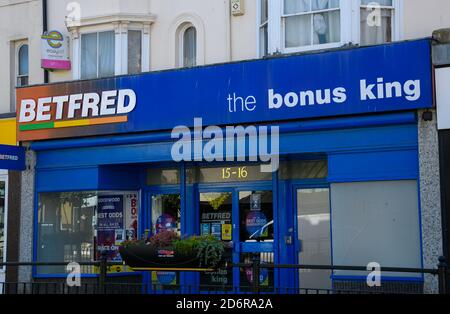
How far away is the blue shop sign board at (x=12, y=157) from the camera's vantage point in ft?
49.5

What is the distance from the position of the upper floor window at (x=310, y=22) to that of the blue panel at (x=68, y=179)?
14.9 feet

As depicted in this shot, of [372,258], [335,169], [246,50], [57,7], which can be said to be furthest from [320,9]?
[57,7]

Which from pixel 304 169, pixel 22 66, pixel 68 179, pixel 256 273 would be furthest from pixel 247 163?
pixel 22 66

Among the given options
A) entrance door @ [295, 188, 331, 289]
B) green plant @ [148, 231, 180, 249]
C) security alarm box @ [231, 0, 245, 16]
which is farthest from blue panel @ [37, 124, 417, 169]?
security alarm box @ [231, 0, 245, 16]

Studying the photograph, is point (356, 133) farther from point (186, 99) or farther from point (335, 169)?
point (186, 99)

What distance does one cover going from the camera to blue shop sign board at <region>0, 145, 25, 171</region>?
15078 mm

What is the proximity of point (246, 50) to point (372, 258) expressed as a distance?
14.4ft

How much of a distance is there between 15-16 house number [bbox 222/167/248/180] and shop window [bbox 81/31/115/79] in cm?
300

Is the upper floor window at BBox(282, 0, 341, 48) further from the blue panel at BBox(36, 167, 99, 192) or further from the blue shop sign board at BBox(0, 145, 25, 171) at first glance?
the blue shop sign board at BBox(0, 145, 25, 171)

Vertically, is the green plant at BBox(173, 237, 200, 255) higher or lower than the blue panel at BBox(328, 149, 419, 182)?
lower

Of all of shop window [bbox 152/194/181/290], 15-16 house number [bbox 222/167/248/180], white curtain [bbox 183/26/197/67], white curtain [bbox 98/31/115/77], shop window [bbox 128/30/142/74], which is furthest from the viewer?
white curtain [bbox 98/31/115/77]

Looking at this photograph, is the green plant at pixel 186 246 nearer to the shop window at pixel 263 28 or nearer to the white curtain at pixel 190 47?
the shop window at pixel 263 28

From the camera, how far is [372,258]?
1244 centimetres
